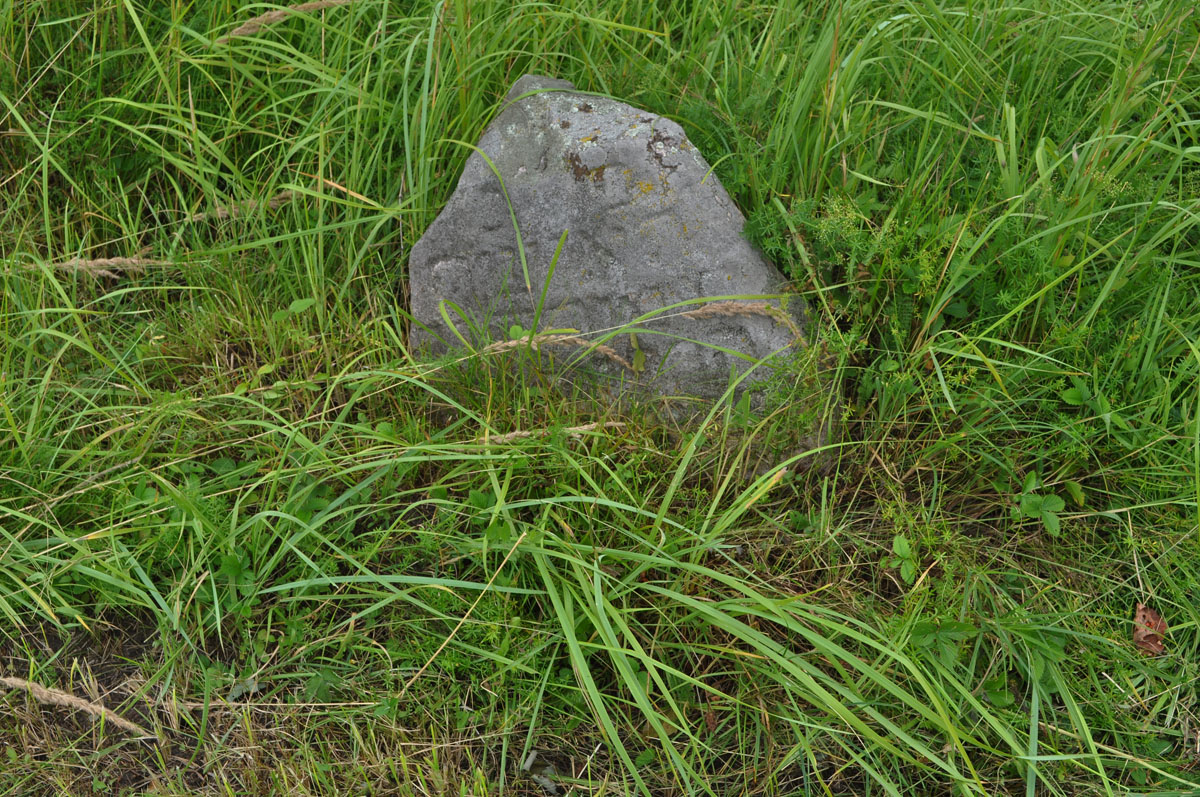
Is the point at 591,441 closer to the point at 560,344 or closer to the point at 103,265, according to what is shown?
the point at 560,344

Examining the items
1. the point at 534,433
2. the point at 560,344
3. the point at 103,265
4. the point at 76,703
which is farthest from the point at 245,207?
the point at 76,703

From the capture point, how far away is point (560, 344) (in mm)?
2143

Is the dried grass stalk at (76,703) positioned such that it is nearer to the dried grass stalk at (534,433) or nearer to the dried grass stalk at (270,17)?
the dried grass stalk at (534,433)

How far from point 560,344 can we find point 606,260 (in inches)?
9.5

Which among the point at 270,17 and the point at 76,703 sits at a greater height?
the point at 270,17

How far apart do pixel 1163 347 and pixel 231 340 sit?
2281mm

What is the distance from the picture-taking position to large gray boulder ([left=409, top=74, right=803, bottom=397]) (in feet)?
7.04

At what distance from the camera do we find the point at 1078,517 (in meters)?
1.98

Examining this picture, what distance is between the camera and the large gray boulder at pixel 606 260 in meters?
2.14

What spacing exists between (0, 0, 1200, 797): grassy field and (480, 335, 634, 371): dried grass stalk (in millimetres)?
117

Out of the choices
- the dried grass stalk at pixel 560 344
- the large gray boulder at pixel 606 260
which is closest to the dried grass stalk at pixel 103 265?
the large gray boulder at pixel 606 260

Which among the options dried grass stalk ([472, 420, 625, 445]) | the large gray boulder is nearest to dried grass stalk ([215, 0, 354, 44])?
the large gray boulder

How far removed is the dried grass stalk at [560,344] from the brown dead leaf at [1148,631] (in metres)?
1.23

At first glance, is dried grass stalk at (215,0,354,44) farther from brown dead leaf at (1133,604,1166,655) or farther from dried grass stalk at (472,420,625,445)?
brown dead leaf at (1133,604,1166,655)
